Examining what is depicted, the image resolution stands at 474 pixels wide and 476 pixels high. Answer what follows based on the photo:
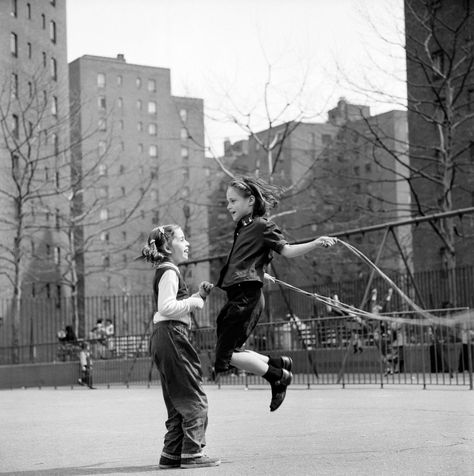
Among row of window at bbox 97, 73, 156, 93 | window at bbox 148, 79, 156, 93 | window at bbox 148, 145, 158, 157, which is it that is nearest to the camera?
row of window at bbox 97, 73, 156, 93

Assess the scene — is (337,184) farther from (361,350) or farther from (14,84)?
(361,350)

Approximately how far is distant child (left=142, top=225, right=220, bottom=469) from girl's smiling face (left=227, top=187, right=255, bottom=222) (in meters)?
0.66

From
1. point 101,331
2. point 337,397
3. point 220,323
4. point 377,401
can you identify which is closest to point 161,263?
point 220,323

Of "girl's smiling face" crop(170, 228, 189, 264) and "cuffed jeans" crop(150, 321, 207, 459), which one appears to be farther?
"girl's smiling face" crop(170, 228, 189, 264)

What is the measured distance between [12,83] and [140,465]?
28.9 metres

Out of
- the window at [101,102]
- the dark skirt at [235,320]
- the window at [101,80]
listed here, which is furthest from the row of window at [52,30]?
the dark skirt at [235,320]

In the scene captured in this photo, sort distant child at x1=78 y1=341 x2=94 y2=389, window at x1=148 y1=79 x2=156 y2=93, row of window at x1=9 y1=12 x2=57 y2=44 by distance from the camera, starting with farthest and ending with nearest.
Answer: window at x1=148 y1=79 x2=156 y2=93
row of window at x1=9 y1=12 x2=57 y2=44
distant child at x1=78 y1=341 x2=94 y2=389

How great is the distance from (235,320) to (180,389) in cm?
64

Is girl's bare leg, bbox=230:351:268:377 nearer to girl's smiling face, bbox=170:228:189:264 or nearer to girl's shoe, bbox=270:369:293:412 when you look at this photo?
girl's shoe, bbox=270:369:293:412

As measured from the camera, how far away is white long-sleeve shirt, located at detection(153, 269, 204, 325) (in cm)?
622

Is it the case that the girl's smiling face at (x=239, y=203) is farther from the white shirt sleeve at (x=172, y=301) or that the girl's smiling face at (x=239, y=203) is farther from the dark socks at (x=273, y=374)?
the dark socks at (x=273, y=374)

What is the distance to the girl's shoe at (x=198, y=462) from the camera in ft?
20.1

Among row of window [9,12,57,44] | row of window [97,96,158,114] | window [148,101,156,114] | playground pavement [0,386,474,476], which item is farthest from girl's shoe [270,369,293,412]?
window [148,101,156,114]

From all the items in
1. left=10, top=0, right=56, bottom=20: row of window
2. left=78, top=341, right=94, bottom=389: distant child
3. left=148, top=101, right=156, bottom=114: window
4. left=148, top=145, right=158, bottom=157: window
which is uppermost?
left=148, top=101, right=156, bottom=114: window
